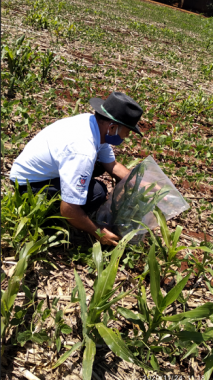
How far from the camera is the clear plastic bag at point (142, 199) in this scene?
216 centimetres

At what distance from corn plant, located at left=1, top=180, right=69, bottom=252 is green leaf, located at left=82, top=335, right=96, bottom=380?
69 cm

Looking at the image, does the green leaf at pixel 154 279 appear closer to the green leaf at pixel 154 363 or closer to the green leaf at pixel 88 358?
the green leaf at pixel 154 363

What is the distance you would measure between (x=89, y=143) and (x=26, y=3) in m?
7.90

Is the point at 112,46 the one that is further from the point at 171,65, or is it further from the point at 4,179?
the point at 4,179

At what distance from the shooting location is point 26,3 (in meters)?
8.05

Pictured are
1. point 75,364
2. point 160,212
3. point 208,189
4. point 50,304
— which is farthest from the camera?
point 208,189

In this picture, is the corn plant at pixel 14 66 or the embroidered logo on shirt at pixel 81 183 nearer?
the embroidered logo on shirt at pixel 81 183

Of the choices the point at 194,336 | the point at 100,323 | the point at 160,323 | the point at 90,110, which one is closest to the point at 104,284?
the point at 100,323

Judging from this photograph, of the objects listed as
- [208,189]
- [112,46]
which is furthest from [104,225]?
[112,46]

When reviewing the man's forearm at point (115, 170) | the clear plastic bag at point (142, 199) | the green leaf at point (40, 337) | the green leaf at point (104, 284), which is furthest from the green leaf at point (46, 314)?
the man's forearm at point (115, 170)

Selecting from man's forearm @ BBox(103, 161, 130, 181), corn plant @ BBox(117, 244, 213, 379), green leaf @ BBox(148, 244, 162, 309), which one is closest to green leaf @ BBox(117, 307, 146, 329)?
corn plant @ BBox(117, 244, 213, 379)

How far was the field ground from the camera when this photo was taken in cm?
173

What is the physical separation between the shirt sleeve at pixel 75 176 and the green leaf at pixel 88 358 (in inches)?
31.5

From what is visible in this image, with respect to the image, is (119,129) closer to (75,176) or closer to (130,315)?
(75,176)
